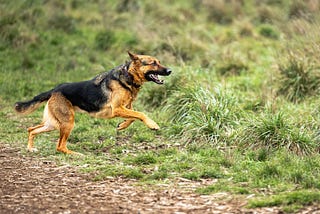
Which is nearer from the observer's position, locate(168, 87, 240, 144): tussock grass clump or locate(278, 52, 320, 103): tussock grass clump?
locate(168, 87, 240, 144): tussock grass clump

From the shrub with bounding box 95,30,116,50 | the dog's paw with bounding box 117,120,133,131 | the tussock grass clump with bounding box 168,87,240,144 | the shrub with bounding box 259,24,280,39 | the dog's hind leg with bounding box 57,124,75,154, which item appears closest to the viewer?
the dog's hind leg with bounding box 57,124,75,154

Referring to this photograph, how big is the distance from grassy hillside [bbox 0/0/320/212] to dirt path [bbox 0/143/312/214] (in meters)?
0.25

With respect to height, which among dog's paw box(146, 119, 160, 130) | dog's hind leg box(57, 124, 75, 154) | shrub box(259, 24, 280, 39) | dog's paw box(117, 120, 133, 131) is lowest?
dog's hind leg box(57, 124, 75, 154)

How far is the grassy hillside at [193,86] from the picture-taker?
25.5ft

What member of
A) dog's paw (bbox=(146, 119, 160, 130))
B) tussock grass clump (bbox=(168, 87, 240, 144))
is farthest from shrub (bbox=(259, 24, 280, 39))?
dog's paw (bbox=(146, 119, 160, 130))

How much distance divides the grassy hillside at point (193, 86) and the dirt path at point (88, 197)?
25 cm

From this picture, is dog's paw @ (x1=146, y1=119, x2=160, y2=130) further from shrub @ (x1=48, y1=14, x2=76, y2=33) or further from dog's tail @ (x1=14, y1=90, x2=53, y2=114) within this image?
shrub @ (x1=48, y1=14, x2=76, y2=33)

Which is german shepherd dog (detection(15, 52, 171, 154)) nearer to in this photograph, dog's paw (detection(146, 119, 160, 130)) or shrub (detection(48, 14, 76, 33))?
dog's paw (detection(146, 119, 160, 130))

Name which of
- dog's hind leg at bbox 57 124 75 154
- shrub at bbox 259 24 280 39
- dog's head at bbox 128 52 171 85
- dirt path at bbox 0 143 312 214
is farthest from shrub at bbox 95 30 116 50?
dirt path at bbox 0 143 312 214

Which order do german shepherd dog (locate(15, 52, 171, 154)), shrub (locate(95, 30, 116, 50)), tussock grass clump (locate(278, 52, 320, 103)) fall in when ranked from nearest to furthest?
german shepherd dog (locate(15, 52, 171, 154))
tussock grass clump (locate(278, 52, 320, 103))
shrub (locate(95, 30, 116, 50))

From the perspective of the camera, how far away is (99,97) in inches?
368

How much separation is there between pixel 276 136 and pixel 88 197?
320 centimetres

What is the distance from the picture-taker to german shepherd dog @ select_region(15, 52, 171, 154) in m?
9.23

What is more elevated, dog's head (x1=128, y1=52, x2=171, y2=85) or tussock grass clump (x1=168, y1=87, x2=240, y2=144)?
dog's head (x1=128, y1=52, x2=171, y2=85)
